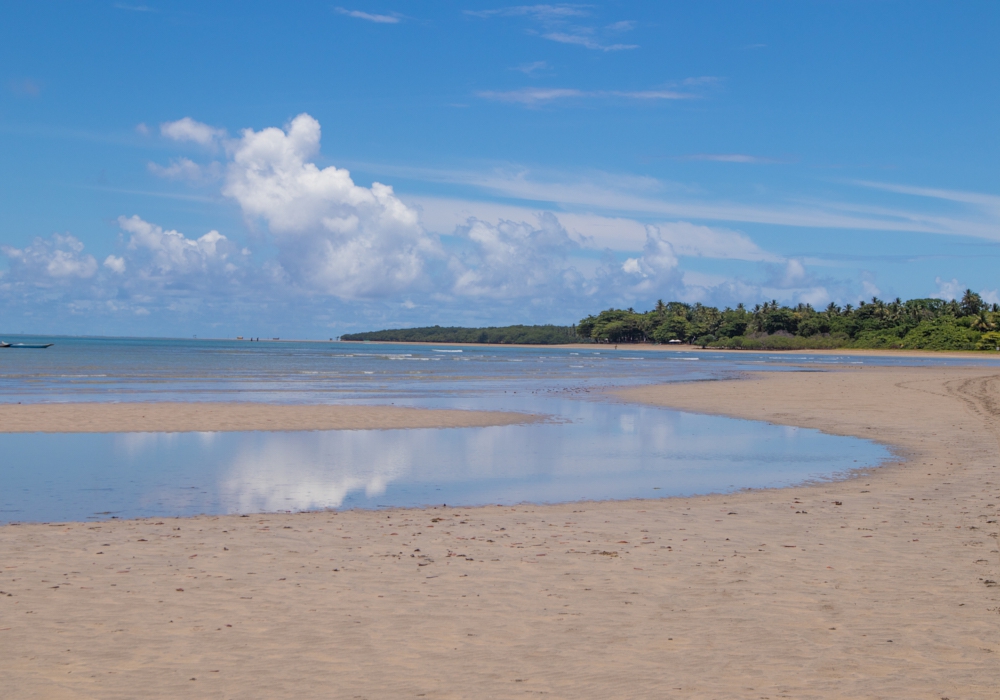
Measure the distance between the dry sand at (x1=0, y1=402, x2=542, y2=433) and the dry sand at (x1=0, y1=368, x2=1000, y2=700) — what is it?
1256cm

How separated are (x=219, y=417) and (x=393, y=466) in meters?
11.1

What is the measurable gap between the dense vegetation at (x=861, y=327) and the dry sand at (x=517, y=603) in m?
137

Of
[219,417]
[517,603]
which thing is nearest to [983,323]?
[219,417]

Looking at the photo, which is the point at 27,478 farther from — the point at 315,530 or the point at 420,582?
the point at 420,582

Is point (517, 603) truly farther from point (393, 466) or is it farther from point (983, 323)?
point (983, 323)

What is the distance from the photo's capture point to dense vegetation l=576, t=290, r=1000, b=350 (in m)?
136

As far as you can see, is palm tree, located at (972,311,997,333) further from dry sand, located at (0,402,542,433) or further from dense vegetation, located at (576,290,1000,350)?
dry sand, located at (0,402,542,433)

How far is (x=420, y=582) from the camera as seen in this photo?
315 inches

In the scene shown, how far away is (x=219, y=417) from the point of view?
2548 cm

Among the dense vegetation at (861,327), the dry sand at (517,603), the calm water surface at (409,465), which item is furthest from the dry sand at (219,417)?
the dense vegetation at (861,327)

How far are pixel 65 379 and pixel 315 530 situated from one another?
4185cm

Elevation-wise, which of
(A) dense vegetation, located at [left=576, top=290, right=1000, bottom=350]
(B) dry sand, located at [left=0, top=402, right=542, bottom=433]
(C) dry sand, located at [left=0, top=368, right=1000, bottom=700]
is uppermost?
(A) dense vegetation, located at [left=576, top=290, right=1000, bottom=350]

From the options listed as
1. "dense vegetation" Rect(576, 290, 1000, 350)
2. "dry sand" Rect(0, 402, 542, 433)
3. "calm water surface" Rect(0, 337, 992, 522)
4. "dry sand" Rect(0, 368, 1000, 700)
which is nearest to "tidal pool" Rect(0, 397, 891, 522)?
"calm water surface" Rect(0, 337, 992, 522)

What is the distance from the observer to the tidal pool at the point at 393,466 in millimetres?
12773
